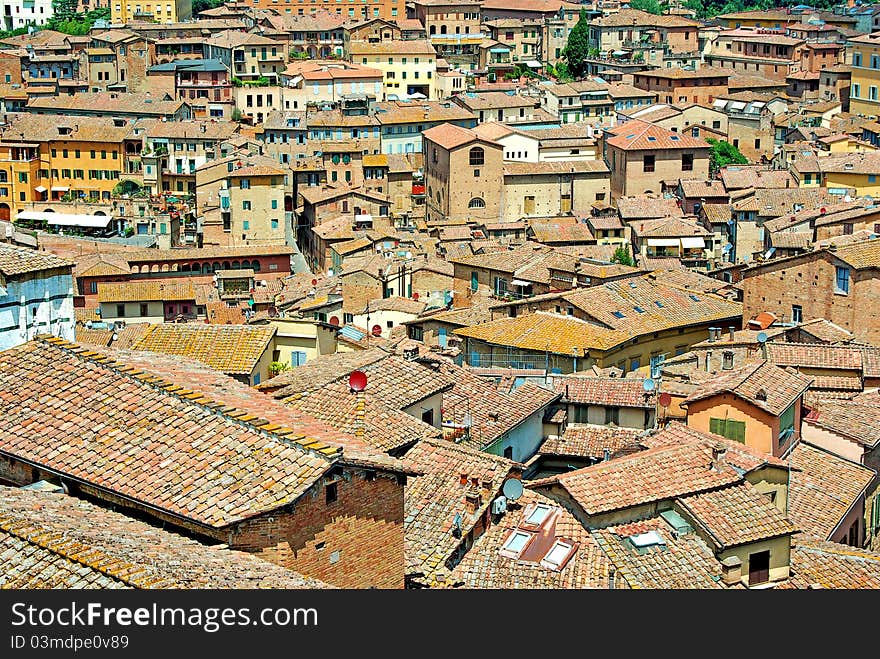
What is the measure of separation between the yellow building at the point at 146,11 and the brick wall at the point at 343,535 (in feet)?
304

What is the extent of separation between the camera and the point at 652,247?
162 ft

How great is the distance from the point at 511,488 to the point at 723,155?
50898 millimetres

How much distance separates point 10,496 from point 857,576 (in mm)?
10042

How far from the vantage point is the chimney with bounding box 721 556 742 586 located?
54.6ft

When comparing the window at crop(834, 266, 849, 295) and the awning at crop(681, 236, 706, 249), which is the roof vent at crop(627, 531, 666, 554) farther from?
the awning at crop(681, 236, 706, 249)

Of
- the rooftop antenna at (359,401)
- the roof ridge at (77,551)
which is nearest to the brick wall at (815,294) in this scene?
the rooftop antenna at (359,401)

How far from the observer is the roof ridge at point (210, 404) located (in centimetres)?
1177

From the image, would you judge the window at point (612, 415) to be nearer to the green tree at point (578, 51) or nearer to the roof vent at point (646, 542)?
the roof vent at point (646, 542)

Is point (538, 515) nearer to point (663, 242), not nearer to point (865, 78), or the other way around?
point (663, 242)

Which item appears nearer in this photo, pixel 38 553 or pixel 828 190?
pixel 38 553

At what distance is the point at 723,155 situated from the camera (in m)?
65.8

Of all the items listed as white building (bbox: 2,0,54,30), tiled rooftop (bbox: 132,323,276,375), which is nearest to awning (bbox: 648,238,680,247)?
tiled rooftop (bbox: 132,323,276,375)

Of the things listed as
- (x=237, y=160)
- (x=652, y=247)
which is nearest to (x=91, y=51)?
(x=237, y=160)

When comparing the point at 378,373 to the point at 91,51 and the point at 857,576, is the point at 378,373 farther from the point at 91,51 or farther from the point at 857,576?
the point at 91,51
